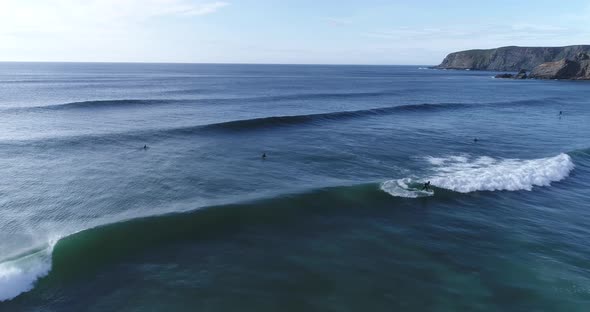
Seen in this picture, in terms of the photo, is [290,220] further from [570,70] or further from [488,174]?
[570,70]

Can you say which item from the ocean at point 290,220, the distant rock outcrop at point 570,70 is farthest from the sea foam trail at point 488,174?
the distant rock outcrop at point 570,70

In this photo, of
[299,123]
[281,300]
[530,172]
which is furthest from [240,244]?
[299,123]

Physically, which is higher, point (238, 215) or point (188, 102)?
point (188, 102)

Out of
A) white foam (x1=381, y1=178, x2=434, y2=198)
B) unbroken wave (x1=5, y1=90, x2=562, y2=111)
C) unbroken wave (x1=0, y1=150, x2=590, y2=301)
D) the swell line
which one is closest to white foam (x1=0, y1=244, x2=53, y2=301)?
unbroken wave (x1=0, y1=150, x2=590, y2=301)

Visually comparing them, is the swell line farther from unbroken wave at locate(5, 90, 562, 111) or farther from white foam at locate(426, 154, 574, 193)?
white foam at locate(426, 154, 574, 193)

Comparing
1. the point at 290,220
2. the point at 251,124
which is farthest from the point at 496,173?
the point at 251,124

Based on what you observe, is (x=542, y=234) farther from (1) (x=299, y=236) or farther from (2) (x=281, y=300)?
(2) (x=281, y=300)
